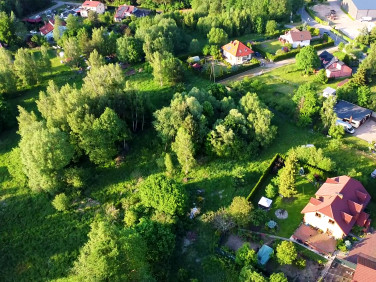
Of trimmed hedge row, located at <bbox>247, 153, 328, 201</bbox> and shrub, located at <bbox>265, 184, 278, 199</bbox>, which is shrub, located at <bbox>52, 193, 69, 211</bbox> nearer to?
trimmed hedge row, located at <bbox>247, 153, 328, 201</bbox>

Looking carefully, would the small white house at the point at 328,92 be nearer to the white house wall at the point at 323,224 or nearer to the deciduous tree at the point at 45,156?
the white house wall at the point at 323,224

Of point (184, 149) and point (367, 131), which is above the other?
point (184, 149)

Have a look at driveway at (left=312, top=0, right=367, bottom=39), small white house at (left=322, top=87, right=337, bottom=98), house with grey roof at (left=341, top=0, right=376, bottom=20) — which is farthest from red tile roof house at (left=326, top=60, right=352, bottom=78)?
house with grey roof at (left=341, top=0, right=376, bottom=20)

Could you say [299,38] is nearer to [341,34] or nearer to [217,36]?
[341,34]

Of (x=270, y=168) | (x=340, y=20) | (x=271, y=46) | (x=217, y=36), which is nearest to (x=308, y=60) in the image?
(x=271, y=46)

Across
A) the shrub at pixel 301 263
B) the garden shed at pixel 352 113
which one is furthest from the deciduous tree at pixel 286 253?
the garden shed at pixel 352 113
